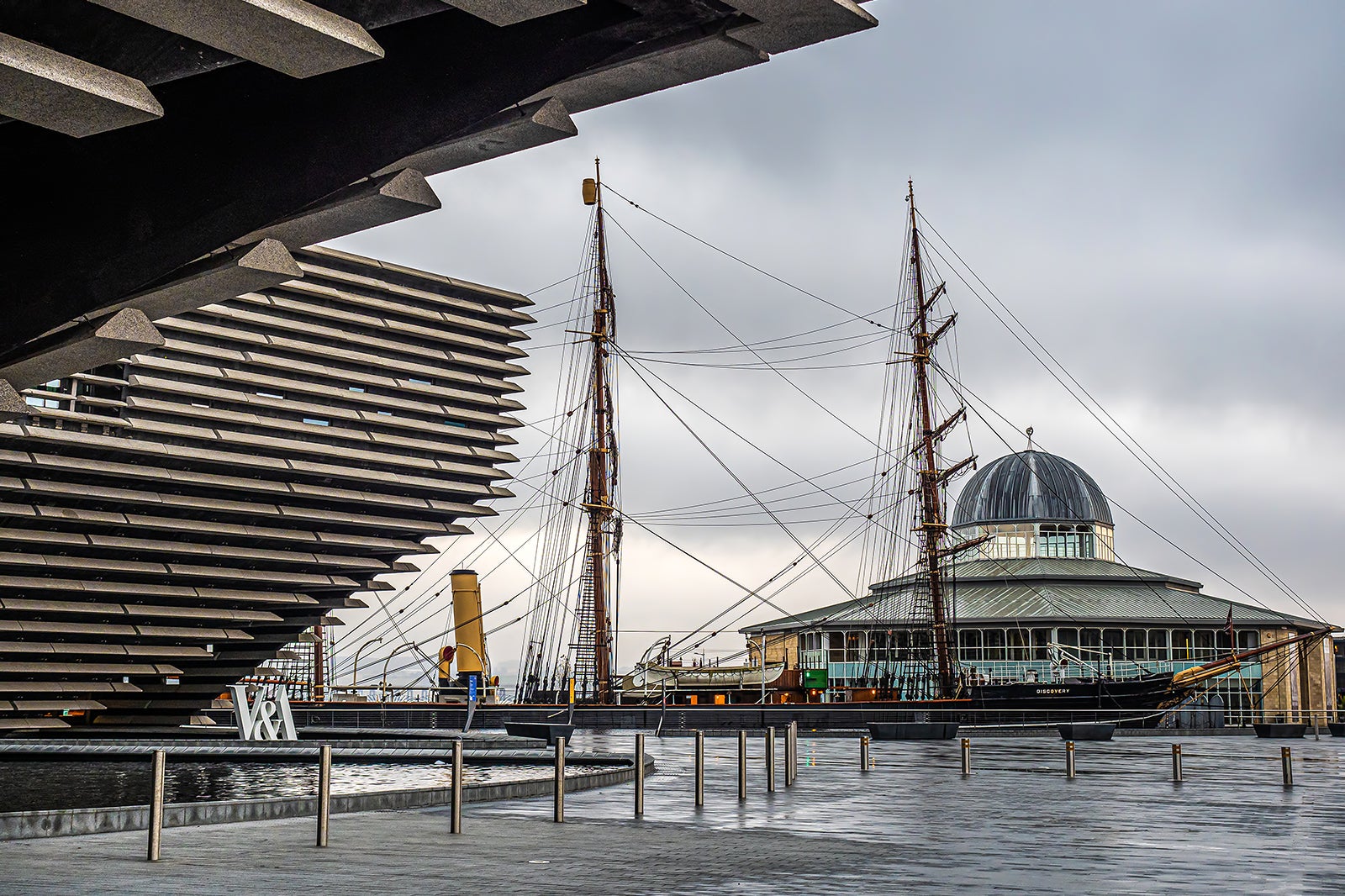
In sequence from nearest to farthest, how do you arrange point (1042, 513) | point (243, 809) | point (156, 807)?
1. point (156, 807)
2. point (243, 809)
3. point (1042, 513)

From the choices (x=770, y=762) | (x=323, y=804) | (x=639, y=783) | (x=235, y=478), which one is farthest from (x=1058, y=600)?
(x=323, y=804)

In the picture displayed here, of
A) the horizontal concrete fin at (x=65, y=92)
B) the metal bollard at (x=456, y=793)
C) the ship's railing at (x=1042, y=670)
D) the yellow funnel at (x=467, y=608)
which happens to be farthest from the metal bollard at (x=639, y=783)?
the ship's railing at (x=1042, y=670)

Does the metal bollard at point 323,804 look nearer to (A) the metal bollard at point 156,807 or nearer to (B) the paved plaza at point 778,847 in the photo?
(B) the paved plaza at point 778,847

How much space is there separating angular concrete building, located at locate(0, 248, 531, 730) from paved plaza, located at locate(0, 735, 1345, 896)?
1633 centimetres

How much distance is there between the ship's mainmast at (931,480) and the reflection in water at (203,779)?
97.6 ft

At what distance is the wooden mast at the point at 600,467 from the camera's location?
49125 millimetres

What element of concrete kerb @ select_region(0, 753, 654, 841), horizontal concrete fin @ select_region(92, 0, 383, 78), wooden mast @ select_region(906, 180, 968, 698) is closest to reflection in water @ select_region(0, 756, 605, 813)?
concrete kerb @ select_region(0, 753, 654, 841)

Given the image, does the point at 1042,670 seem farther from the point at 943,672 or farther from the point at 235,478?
the point at 235,478

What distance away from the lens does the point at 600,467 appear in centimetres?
5053

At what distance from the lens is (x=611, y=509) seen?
5006 centimetres

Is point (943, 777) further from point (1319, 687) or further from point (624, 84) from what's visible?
point (1319, 687)

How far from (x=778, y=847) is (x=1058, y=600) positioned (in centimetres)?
4742

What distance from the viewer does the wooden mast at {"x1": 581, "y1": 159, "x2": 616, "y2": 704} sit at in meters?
49.1

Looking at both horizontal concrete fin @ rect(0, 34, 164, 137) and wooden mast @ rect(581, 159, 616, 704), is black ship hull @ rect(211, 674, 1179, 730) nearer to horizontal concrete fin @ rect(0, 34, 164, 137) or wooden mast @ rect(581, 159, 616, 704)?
wooden mast @ rect(581, 159, 616, 704)
